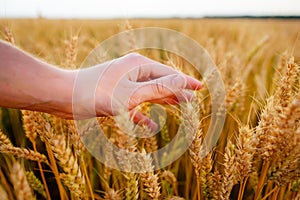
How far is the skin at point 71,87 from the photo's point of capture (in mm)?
902

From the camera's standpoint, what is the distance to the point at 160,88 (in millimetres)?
1021

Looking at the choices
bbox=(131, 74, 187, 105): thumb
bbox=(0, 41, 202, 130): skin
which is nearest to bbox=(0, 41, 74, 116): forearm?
bbox=(0, 41, 202, 130): skin

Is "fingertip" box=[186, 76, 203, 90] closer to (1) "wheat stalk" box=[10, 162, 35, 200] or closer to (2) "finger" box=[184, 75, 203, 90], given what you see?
(2) "finger" box=[184, 75, 203, 90]

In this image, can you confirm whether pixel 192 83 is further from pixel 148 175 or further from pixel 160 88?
pixel 148 175

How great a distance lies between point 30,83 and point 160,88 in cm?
38

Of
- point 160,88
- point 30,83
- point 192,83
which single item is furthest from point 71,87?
point 192,83

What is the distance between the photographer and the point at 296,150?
0.78 m

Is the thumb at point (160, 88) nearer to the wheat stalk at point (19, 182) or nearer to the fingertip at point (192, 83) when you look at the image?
the fingertip at point (192, 83)

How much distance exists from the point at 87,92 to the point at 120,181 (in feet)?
1.13

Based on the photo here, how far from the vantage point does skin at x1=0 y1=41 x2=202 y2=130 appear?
902mm

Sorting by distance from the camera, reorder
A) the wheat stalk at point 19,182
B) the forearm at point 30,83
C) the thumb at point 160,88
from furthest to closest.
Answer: the thumb at point 160,88
the forearm at point 30,83
the wheat stalk at point 19,182

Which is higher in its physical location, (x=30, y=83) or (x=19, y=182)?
(x=30, y=83)

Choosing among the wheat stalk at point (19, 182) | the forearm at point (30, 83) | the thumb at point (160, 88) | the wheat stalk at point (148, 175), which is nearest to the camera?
the wheat stalk at point (19, 182)

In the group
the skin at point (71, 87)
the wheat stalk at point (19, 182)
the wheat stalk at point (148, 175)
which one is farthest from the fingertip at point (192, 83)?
the wheat stalk at point (19, 182)
